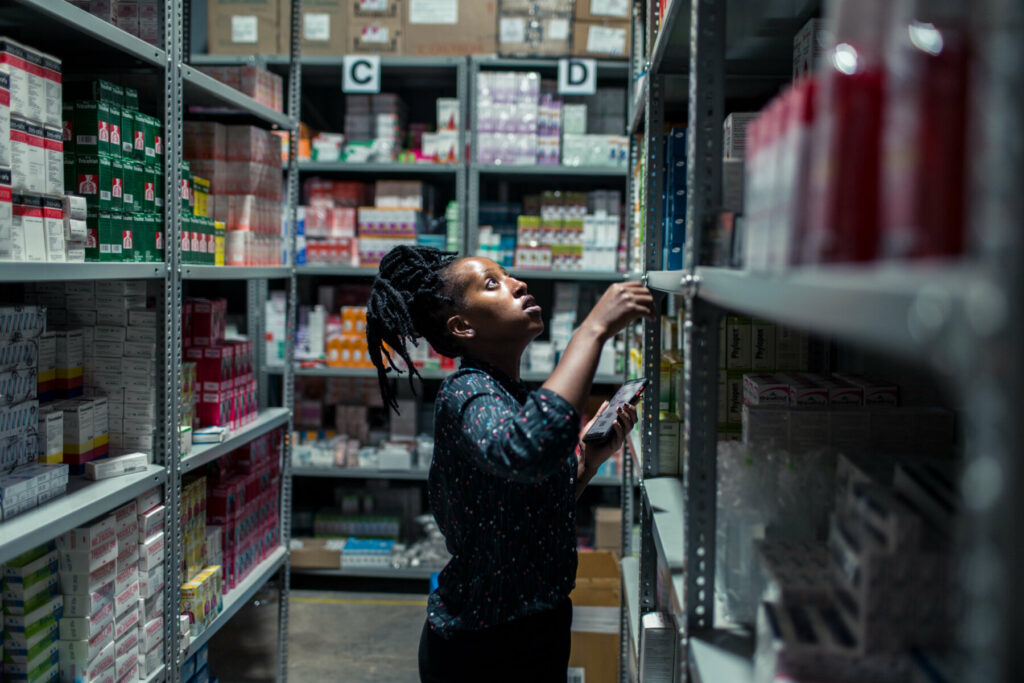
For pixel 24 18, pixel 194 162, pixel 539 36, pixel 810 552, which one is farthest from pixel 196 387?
pixel 539 36

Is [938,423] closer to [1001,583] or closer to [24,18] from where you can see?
[1001,583]

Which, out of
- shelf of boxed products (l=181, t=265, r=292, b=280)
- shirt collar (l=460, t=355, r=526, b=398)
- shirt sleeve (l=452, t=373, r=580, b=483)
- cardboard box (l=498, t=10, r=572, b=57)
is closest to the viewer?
shirt sleeve (l=452, t=373, r=580, b=483)

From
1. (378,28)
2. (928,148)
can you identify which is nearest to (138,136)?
(928,148)

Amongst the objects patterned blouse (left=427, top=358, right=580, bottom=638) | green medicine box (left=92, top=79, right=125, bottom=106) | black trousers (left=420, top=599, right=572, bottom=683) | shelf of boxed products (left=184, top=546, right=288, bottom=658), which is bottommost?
shelf of boxed products (left=184, top=546, right=288, bottom=658)

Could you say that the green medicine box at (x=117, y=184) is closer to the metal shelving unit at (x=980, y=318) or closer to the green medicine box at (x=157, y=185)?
the green medicine box at (x=157, y=185)

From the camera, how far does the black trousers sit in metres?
1.81

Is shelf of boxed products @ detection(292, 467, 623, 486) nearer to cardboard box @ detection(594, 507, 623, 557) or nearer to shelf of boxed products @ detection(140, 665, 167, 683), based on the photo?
cardboard box @ detection(594, 507, 623, 557)

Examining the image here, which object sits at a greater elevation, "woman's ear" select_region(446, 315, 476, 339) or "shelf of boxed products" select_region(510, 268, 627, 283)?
"shelf of boxed products" select_region(510, 268, 627, 283)

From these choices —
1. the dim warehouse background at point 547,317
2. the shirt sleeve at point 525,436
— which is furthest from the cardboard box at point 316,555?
the shirt sleeve at point 525,436

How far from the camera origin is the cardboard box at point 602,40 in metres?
4.38

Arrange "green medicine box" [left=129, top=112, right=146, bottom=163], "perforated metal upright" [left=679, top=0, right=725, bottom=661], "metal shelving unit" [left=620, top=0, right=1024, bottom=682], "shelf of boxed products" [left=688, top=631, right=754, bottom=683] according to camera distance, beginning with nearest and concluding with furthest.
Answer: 1. "metal shelving unit" [left=620, top=0, right=1024, bottom=682]
2. "shelf of boxed products" [left=688, top=631, right=754, bottom=683]
3. "perforated metal upright" [left=679, top=0, right=725, bottom=661]
4. "green medicine box" [left=129, top=112, right=146, bottom=163]

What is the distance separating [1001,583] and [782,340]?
1.48 metres

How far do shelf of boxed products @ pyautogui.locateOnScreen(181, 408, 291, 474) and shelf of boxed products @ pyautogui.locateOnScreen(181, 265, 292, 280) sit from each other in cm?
53

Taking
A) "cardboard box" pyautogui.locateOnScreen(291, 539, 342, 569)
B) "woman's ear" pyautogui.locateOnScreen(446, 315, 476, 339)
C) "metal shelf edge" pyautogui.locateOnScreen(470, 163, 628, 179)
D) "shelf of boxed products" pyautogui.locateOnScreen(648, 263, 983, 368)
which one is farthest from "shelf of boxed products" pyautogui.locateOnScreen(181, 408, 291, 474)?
"shelf of boxed products" pyautogui.locateOnScreen(648, 263, 983, 368)
